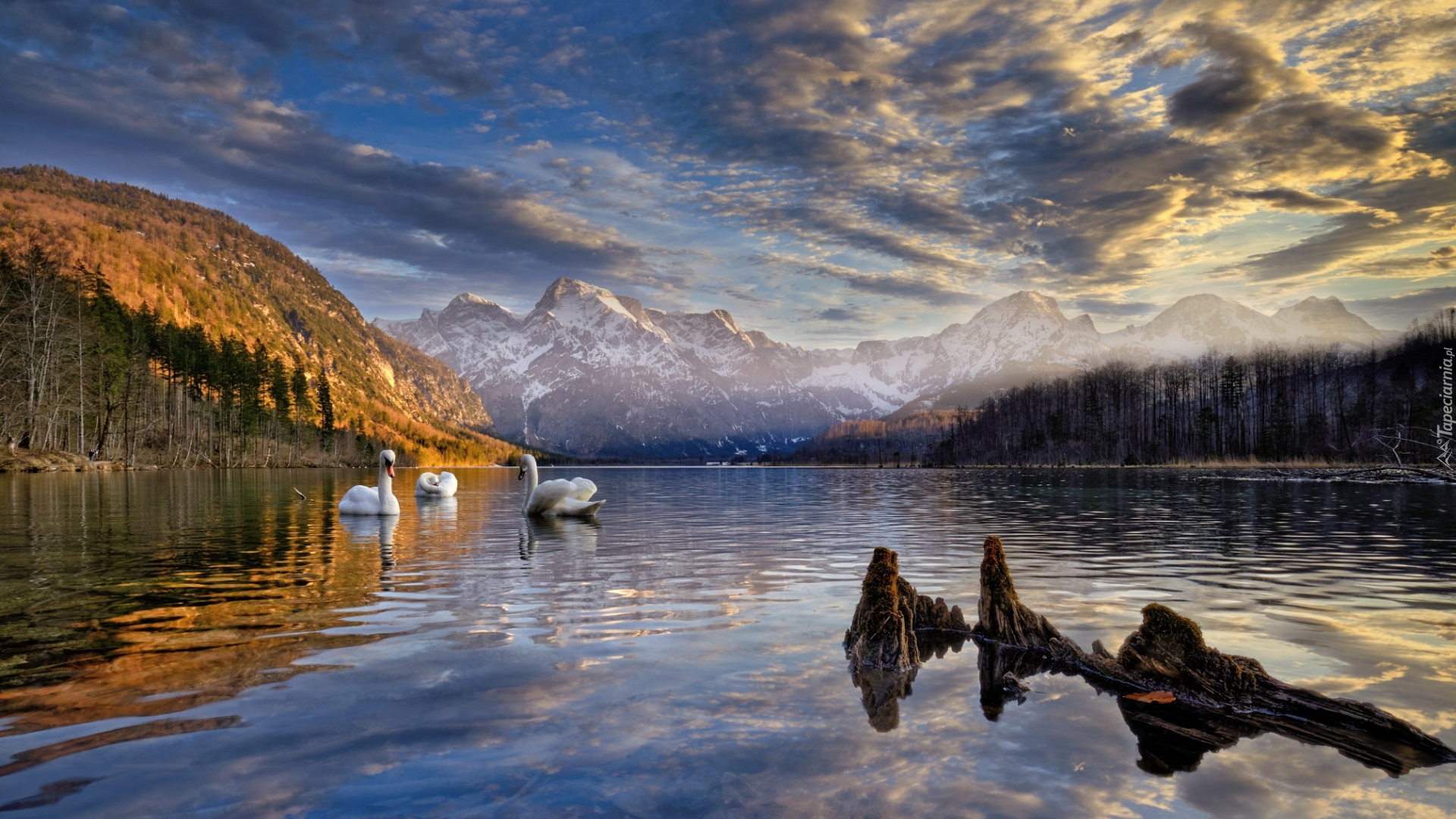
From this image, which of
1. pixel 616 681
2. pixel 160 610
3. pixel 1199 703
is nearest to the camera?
pixel 1199 703

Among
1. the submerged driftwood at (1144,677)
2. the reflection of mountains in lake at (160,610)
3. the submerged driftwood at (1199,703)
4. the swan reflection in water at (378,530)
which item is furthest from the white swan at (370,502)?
the submerged driftwood at (1199,703)

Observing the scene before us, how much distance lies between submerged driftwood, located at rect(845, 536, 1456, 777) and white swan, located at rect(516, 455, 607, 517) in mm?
25833

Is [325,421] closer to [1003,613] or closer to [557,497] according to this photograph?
[557,497]

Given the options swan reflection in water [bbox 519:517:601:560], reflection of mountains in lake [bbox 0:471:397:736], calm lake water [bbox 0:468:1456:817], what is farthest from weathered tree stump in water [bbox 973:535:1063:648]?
swan reflection in water [bbox 519:517:601:560]

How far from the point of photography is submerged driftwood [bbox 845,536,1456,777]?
8203 millimetres

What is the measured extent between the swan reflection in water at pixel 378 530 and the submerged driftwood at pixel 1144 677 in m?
14.9

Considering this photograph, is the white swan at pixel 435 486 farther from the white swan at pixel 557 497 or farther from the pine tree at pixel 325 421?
the pine tree at pixel 325 421

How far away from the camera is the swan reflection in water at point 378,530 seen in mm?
23450

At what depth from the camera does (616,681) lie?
33.7ft

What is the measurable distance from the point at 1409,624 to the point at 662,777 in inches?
611

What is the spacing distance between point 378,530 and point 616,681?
25.1 m

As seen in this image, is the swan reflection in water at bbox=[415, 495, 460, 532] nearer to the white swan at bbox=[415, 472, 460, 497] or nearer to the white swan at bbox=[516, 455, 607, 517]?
the white swan at bbox=[415, 472, 460, 497]

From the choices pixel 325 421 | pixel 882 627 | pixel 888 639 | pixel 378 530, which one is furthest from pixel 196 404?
pixel 888 639

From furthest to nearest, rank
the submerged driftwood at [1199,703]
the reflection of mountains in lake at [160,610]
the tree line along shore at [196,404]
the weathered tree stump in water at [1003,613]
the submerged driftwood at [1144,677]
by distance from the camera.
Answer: the tree line along shore at [196,404] → the weathered tree stump in water at [1003,613] → the reflection of mountains in lake at [160,610] → the submerged driftwood at [1144,677] → the submerged driftwood at [1199,703]
